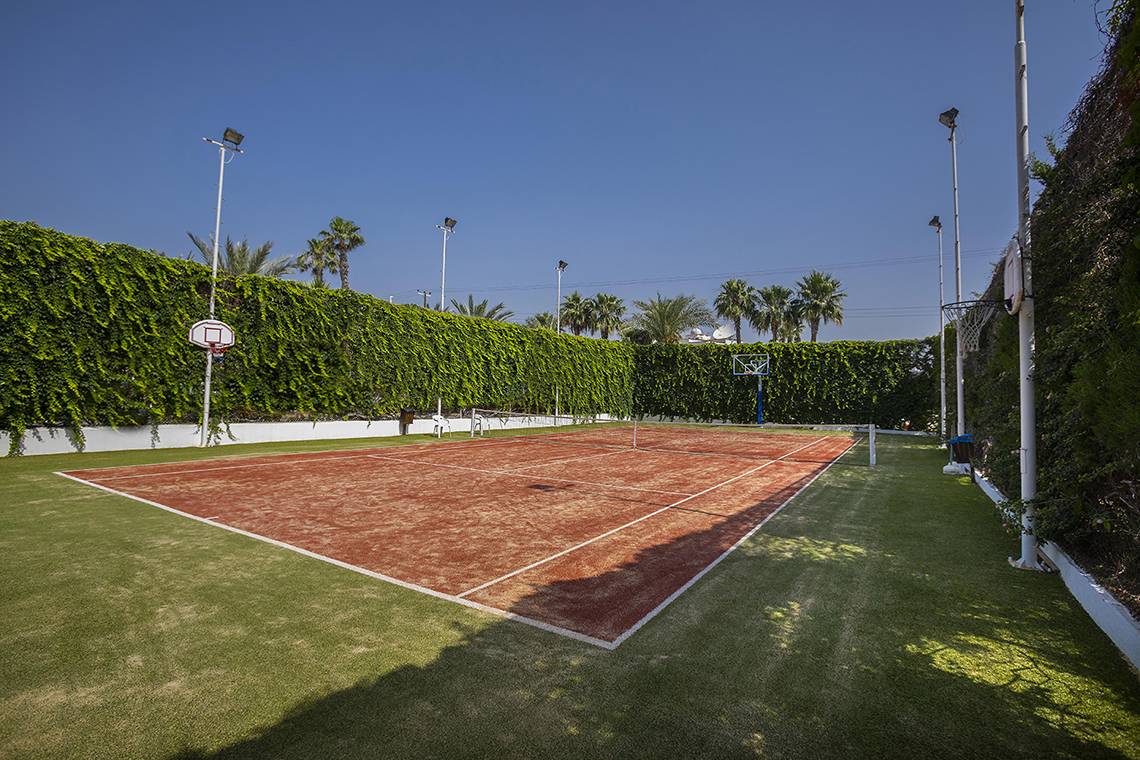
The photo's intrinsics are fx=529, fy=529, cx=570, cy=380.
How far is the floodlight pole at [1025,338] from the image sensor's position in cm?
561

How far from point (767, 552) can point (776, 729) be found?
3458 millimetres

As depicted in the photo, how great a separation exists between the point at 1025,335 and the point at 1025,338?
33 mm

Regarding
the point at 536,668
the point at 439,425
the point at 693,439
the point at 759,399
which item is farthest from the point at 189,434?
the point at 759,399

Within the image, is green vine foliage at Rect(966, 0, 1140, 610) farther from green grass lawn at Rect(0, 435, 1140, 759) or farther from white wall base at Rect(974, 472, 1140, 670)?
green grass lawn at Rect(0, 435, 1140, 759)

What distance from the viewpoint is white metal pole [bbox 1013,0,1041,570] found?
561 cm

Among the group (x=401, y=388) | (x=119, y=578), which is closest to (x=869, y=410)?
(x=401, y=388)

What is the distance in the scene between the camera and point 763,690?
326 centimetres

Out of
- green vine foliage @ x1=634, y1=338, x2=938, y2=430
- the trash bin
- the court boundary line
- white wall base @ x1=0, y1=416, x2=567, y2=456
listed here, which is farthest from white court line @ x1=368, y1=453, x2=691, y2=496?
green vine foliage @ x1=634, y1=338, x2=938, y2=430

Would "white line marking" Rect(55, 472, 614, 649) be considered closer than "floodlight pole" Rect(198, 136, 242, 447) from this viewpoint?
Yes

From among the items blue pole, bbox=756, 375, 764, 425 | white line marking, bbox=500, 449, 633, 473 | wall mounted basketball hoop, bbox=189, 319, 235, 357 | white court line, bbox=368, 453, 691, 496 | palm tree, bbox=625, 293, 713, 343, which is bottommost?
white court line, bbox=368, 453, 691, 496

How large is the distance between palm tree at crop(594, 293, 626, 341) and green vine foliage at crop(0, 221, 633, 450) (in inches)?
956

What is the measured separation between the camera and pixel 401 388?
22391mm

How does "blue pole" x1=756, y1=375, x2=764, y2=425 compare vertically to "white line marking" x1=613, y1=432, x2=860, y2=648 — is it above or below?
above

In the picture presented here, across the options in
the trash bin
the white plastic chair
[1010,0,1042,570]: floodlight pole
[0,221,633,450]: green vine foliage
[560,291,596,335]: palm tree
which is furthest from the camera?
[560,291,596,335]: palm tree
